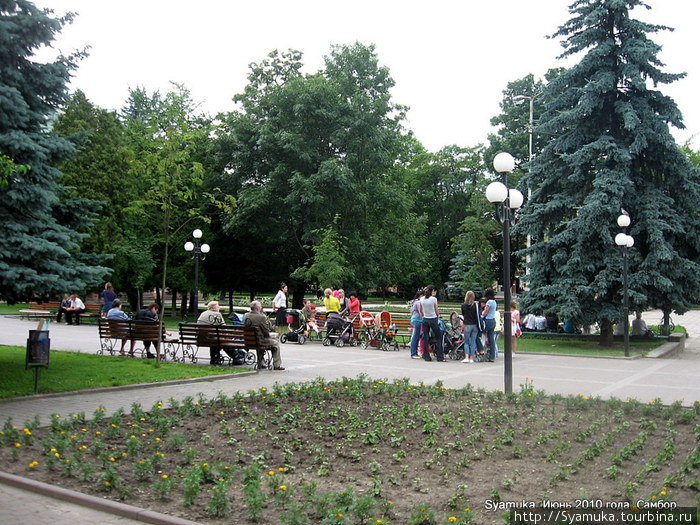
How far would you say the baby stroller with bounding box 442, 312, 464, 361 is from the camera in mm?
17156

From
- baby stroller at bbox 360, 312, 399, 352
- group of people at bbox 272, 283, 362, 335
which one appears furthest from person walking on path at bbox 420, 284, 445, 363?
group of people at bbox 272, 283, 362, 335

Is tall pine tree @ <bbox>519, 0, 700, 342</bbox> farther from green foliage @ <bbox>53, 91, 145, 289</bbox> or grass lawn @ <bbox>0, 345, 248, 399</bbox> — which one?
green foliage @ <bbox>53, 91, 145, 289</bbox>

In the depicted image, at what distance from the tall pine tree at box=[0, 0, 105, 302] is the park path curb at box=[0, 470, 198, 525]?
5.17 metres

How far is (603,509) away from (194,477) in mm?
3264

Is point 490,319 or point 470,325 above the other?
point 490,319

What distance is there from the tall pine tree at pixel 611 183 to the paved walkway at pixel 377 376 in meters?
2.87

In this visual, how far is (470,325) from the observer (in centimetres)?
1622

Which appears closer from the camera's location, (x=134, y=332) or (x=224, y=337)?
(x=224, y=337)

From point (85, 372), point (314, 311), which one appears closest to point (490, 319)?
point (314, 311)

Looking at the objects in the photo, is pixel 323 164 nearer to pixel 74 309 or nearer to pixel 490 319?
pixel 74 309

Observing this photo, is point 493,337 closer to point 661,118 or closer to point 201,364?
point 201,364

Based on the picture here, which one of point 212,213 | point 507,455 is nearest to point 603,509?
point 507,455

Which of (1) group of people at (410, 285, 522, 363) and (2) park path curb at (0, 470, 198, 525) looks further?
(1) group of people at (410, 285, 522, 363)

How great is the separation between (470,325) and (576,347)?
6.44 meters
